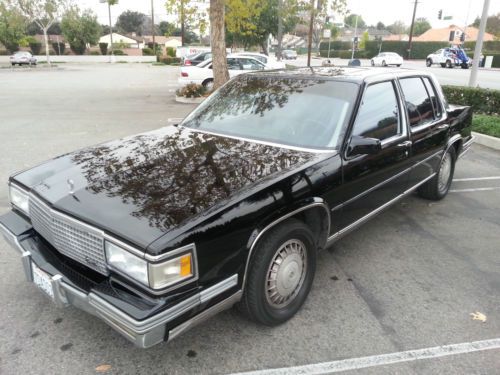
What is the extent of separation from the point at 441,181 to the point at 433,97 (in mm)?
1162

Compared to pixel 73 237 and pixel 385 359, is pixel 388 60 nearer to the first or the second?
pixel 385 359

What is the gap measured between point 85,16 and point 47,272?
2423 inches

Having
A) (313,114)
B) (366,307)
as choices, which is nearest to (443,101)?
(313,114)

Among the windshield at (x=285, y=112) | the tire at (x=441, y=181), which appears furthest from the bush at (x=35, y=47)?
the tire at (x=441, y=181)

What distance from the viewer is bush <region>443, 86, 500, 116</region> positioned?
389 inches

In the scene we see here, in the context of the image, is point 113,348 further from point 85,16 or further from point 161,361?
point 85,16

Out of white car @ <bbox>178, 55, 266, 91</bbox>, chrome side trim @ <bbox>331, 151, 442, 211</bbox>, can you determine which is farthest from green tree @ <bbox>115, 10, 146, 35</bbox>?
chrome side trim @ <bbox>331, 151, 442, 211</bbox>

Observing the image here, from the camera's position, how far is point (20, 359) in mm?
→ 2656

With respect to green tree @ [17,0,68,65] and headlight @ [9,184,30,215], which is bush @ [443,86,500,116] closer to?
headlight @ [9,184,30,215]

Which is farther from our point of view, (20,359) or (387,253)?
(387,253)

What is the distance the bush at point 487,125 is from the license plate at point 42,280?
28.9 ft

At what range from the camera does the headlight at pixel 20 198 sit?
3.09 m

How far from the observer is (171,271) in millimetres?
2230

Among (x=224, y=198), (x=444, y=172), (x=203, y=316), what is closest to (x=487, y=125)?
(x=444, y=172)
